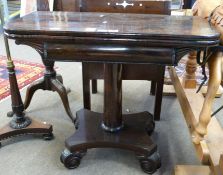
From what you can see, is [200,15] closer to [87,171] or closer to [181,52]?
[181,52]

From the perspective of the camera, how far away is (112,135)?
1467 millimetres

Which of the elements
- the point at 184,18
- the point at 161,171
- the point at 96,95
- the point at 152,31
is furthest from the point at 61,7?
the point at 161,171

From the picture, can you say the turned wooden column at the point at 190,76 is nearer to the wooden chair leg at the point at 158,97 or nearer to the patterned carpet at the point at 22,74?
the wooden chair leg at the point at 158,97

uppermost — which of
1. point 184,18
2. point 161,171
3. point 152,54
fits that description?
point 184,18

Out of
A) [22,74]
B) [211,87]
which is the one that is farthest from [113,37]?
[22,74]

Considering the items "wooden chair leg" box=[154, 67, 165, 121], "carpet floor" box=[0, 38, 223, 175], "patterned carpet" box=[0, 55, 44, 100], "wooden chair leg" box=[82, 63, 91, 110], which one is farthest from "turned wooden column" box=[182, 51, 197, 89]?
"patterned carpet" box=[0, 55, 44, 100]

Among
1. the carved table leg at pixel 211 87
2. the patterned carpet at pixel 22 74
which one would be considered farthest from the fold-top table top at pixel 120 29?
the patterned carpet at pixel 22 74

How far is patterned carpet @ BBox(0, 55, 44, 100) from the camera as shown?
2.27m

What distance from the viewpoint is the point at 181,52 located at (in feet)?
3.35

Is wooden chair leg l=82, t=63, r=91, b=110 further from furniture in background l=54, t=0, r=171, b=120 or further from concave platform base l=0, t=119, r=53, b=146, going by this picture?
concave platform base l=0, t=119, r=53, b=146

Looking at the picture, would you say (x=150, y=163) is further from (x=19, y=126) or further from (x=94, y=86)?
(x=94, y=86)

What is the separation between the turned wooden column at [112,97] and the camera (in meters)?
1.36

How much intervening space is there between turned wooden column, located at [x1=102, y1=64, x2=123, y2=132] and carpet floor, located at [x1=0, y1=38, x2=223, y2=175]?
0.54 ft

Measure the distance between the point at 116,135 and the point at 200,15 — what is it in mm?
744
